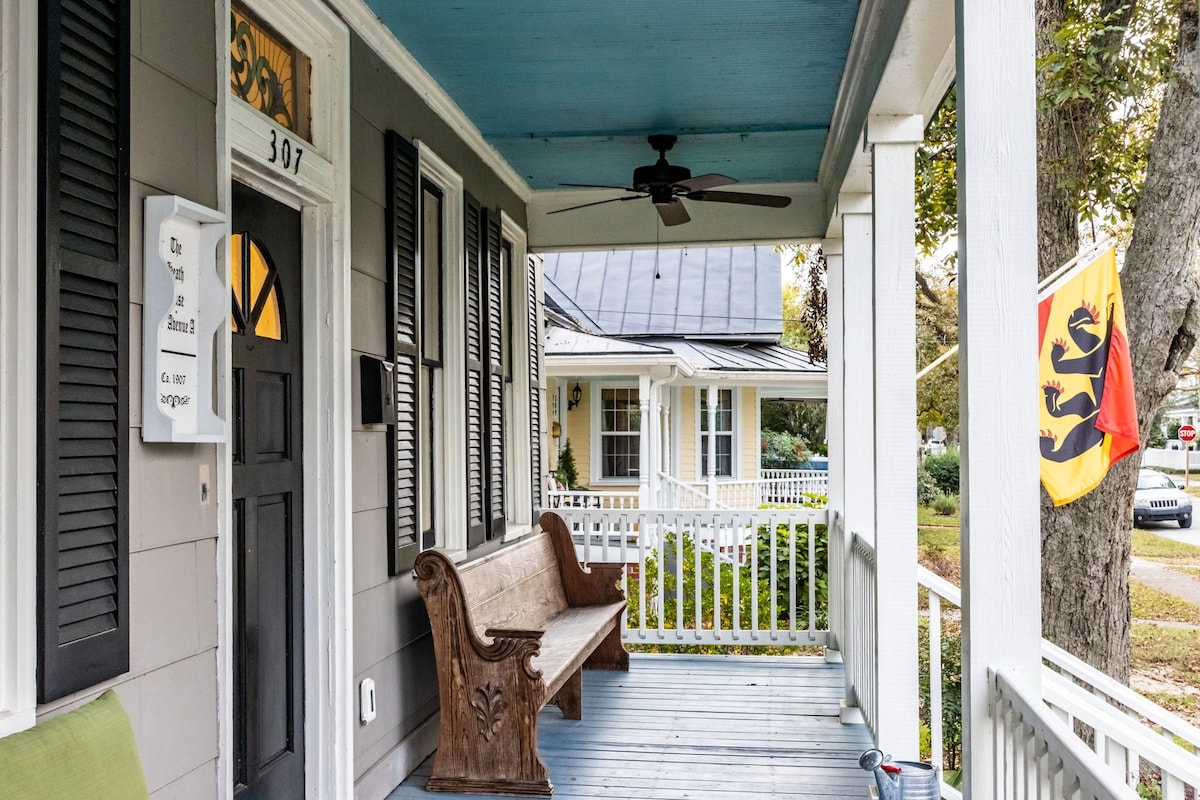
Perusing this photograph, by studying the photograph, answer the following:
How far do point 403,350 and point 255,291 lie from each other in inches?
37.3

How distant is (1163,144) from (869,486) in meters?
2.13

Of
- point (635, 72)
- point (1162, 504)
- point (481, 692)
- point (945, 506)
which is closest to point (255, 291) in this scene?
point (481, 692)

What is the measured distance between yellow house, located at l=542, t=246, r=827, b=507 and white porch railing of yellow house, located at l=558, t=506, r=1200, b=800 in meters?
3.75

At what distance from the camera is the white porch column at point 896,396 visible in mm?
3482

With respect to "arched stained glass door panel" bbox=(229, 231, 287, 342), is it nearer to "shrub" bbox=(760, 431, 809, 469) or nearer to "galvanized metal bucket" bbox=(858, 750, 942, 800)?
"galvanized metal bucket" bbox=(858, 750, 942, 800)

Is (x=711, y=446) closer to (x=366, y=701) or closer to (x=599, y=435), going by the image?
(x=599, y=435)

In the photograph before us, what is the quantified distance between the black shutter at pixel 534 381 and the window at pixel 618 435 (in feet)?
26.4

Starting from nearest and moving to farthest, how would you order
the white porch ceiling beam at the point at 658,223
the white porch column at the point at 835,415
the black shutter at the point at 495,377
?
the black shutter at the point at 495,377
the white porch column at the point at 835,415
the white porch ceiling beam at the point at 658,223

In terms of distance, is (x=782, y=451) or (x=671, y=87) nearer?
(x=671, y=87)

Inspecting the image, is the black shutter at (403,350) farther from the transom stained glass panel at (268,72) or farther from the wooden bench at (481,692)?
the transom stained glass panel at (268,72)

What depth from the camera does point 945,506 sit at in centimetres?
1981

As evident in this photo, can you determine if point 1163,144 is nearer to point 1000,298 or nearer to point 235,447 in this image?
point 1000,298

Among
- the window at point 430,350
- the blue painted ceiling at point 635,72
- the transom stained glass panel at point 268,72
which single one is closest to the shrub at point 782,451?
the blue painted ceiling at point 635,72

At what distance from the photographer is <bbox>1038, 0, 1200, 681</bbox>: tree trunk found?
195 inches
